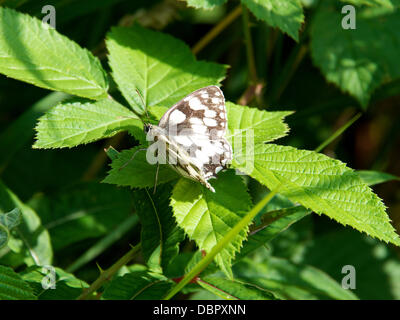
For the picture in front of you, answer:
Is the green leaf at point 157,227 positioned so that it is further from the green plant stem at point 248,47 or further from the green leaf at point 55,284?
the green plant stem at point 248,47

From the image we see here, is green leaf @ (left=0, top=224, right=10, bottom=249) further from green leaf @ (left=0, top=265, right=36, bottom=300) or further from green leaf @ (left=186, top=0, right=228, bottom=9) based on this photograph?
green leaf @ (left=186, top=0, right=228, bottom=9)

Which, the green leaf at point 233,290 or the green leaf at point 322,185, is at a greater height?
the green leaf at point 322,185

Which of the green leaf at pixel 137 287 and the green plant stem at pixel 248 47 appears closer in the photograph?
the green leaf at pixel 137 287

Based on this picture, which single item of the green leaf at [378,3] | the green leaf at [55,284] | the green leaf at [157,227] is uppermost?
the green leaf at [378,3]

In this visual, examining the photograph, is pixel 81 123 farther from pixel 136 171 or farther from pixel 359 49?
pixel 359 49

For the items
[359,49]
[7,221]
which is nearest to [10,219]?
[7,221]

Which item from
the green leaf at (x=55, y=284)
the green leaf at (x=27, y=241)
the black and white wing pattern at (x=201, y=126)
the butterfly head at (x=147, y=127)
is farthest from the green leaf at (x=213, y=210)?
the green leaf at (x=27, y=241)

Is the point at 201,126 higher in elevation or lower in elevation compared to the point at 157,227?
higher
